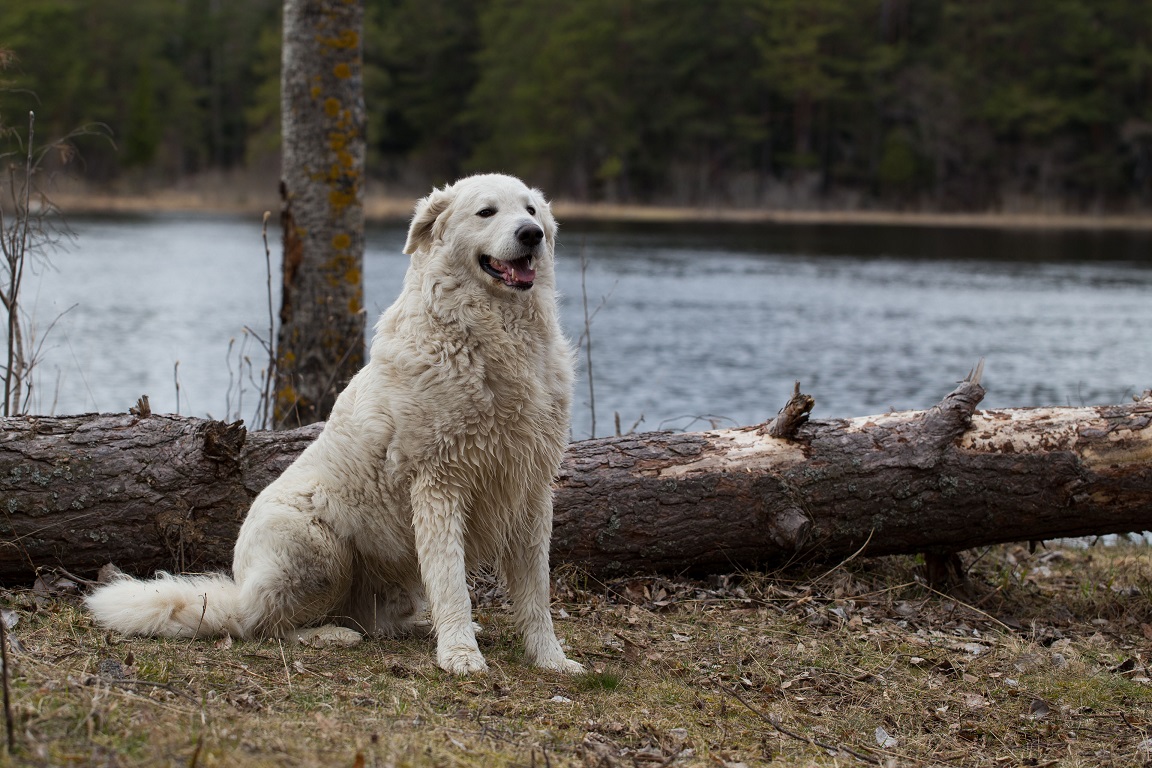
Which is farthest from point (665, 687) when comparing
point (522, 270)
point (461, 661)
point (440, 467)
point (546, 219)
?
point (546, 219)

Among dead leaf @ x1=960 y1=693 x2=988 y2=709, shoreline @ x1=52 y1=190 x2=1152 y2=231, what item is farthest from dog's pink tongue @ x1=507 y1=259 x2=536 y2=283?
shoreline @ x1=52 y1=190 x2=1152 y2=231

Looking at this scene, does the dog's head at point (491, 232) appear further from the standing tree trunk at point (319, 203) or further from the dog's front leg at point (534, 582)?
the standing tree trunk at point (319, 203)

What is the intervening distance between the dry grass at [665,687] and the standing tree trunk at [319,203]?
2789mm

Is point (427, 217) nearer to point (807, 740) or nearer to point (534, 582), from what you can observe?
point (534, 582)

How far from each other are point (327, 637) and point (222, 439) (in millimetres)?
1279

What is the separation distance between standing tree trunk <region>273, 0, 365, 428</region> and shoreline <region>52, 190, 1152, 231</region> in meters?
43.1

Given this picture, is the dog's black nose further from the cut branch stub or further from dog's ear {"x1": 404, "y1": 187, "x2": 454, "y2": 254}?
the cut branch stub

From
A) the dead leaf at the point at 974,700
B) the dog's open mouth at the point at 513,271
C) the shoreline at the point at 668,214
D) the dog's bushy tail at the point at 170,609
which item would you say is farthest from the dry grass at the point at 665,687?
the shoreline at the point at 668,214

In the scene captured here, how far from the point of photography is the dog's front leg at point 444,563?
14.8ft

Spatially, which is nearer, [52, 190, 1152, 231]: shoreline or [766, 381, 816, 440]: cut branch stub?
[766, 381, 816, 440]: cut branch stub

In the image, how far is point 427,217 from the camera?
15.5ft

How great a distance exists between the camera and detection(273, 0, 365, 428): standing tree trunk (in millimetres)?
7852

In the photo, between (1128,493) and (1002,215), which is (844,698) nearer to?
(1128,493)

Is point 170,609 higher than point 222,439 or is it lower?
lower
